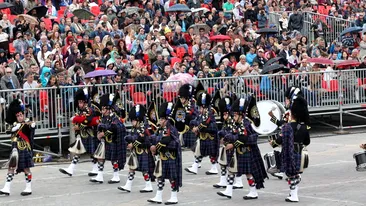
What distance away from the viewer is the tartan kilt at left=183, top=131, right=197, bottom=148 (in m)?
21.7

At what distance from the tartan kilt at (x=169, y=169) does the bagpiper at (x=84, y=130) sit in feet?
11.6

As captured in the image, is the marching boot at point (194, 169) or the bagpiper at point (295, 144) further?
the marching boot at point (194, 169)

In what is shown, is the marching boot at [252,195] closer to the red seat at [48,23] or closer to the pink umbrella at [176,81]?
the pink umbrella at [176,81]

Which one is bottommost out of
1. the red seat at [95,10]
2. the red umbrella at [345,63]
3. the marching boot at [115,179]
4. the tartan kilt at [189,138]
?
the marching boot at [115,179]

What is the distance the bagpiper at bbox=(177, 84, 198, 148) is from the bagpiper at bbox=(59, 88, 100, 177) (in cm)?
176

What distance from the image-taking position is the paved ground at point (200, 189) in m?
17.8

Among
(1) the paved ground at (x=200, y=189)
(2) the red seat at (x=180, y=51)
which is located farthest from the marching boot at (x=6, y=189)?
(2) the red seat at (x=180, y=51)

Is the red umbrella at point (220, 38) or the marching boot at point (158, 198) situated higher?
the red umbrella at point (220, 38)

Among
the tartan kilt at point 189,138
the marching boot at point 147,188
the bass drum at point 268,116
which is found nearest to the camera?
the marching boot at point 147,188

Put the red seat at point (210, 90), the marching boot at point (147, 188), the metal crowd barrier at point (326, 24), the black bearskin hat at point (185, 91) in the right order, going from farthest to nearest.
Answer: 1. the metal crowd barrier at point (326, 24)
2. the red seat at point (210, 90)
3. the black bearskin hat at point (185, 91)
4. the marching boot at point (147, 188)

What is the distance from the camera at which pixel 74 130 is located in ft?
72.8

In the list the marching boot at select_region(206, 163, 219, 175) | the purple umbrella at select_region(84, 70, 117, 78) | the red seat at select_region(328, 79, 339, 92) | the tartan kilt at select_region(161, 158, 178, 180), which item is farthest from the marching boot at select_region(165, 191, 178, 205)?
the red seat at select_region(328, 79, 339, 92)

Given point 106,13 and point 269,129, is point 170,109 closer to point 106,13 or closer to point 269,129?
point 269,129

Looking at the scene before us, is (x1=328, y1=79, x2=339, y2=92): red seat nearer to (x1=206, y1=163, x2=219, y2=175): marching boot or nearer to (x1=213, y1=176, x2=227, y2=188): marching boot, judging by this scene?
(x1=206, y1=163, x2=219, y2=175): marching boot
